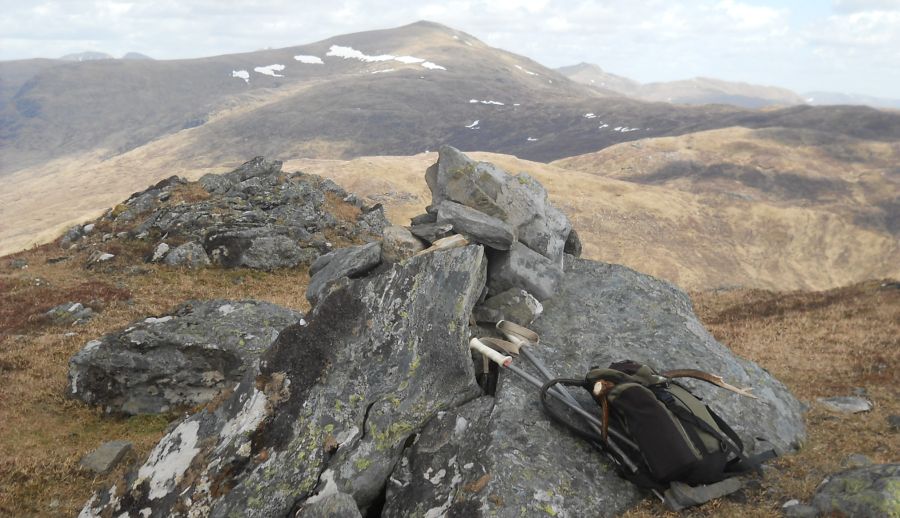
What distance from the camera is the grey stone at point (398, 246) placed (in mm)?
12586

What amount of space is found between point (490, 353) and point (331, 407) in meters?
3.03

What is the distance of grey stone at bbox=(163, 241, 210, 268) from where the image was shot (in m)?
30.6

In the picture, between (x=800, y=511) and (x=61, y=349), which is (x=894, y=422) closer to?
(x=800, y=511)

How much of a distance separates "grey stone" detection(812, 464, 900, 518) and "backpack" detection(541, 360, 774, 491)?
1.17m

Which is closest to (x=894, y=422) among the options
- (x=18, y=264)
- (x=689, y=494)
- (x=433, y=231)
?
(x=689, y=494)

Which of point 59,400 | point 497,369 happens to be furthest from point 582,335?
point 59,400

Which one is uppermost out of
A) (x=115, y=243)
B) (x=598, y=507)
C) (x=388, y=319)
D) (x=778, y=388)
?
(x=388, y=319)

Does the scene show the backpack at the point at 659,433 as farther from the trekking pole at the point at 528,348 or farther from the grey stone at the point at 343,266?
the grey stone at the point at 343,266

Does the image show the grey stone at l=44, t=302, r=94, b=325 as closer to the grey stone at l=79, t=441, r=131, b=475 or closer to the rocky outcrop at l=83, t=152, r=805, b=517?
the grey stone at l=79, t=441, r=131, b=475

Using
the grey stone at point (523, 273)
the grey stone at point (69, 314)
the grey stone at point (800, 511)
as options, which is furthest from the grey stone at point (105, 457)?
the grey stone at point (800, 511)

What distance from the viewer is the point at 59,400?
654 inches

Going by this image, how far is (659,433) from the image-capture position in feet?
27.8

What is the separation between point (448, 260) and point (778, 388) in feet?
27.3

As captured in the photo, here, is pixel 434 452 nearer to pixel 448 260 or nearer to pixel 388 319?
pixel 388 319
